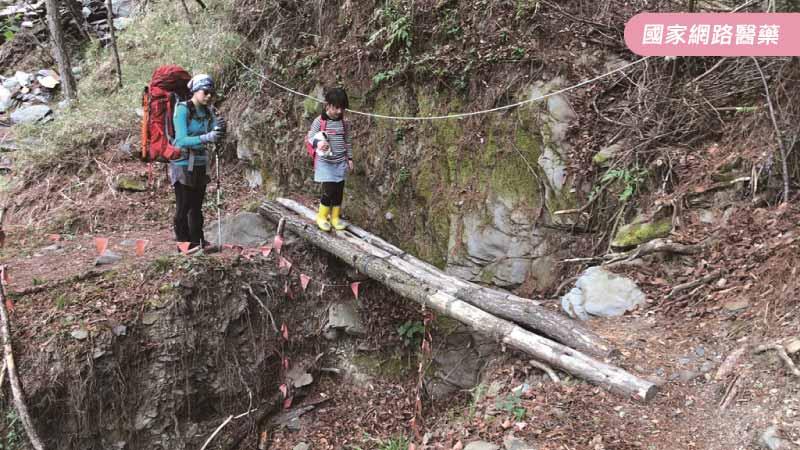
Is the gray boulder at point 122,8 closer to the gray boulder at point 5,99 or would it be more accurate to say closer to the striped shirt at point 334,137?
the gray boulder at point 5,99

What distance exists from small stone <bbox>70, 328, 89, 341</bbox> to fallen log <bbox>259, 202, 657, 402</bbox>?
2.77 meters

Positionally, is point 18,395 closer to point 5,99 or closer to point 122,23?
point 5,99

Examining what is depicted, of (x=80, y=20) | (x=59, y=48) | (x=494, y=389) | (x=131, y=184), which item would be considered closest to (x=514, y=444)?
(x=494, y=389)

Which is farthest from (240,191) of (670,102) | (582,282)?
(670,102)

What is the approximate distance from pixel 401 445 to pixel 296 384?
1.81 m

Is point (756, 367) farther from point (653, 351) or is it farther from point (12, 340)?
point (12, 340)

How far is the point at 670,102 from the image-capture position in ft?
17.7

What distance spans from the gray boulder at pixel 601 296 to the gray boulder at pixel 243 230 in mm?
4361

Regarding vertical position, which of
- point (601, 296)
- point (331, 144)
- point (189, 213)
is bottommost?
point (601, 296)

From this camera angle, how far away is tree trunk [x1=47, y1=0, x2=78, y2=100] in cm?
975

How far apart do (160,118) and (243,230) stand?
89.9 inches

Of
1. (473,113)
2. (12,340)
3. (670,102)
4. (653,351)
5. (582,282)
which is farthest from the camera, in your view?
(473,113)

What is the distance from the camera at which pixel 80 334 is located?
15.7 ft

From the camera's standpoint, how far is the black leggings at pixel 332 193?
243 inches
